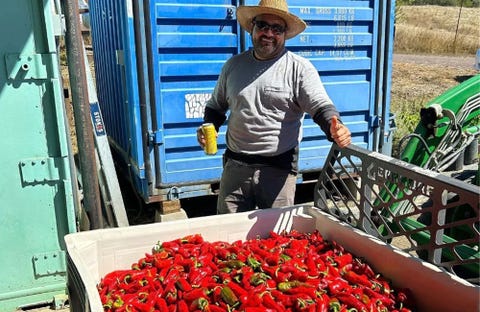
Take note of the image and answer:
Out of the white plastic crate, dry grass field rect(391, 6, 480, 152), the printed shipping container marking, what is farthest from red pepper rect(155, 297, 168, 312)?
dry grass field rect(391, 6, 480, 152)

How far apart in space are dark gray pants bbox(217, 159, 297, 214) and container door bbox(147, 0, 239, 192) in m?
1.47

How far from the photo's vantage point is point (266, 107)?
290 cm

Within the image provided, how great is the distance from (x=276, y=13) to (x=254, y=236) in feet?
4.43

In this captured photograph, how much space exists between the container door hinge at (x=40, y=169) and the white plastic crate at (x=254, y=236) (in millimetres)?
1236

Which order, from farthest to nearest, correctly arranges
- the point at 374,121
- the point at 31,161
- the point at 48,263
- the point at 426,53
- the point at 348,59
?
the point at 426,53 < the point at 374,121 < the point at 348,59 < the point at 48,263 < the point at 31,161

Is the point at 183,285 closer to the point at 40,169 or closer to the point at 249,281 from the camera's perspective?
the point at 249,281

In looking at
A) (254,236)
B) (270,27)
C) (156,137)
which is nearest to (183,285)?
(254,236)

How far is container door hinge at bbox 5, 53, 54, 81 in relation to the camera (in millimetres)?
3135

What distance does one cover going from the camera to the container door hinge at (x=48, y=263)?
136 inches

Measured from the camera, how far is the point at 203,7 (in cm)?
435

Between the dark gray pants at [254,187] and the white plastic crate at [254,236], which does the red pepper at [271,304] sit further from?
the dark gray pants at [254,187]

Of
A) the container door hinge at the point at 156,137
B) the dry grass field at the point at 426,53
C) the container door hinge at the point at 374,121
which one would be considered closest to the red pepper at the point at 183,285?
the container door hinge at the point at 156,137

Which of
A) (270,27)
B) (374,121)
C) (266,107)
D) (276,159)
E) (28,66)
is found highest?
(270,27)

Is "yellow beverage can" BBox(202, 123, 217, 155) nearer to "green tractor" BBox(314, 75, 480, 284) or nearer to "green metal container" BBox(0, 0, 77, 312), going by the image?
"green tractor" BBox(314, 75, 480, 284)
